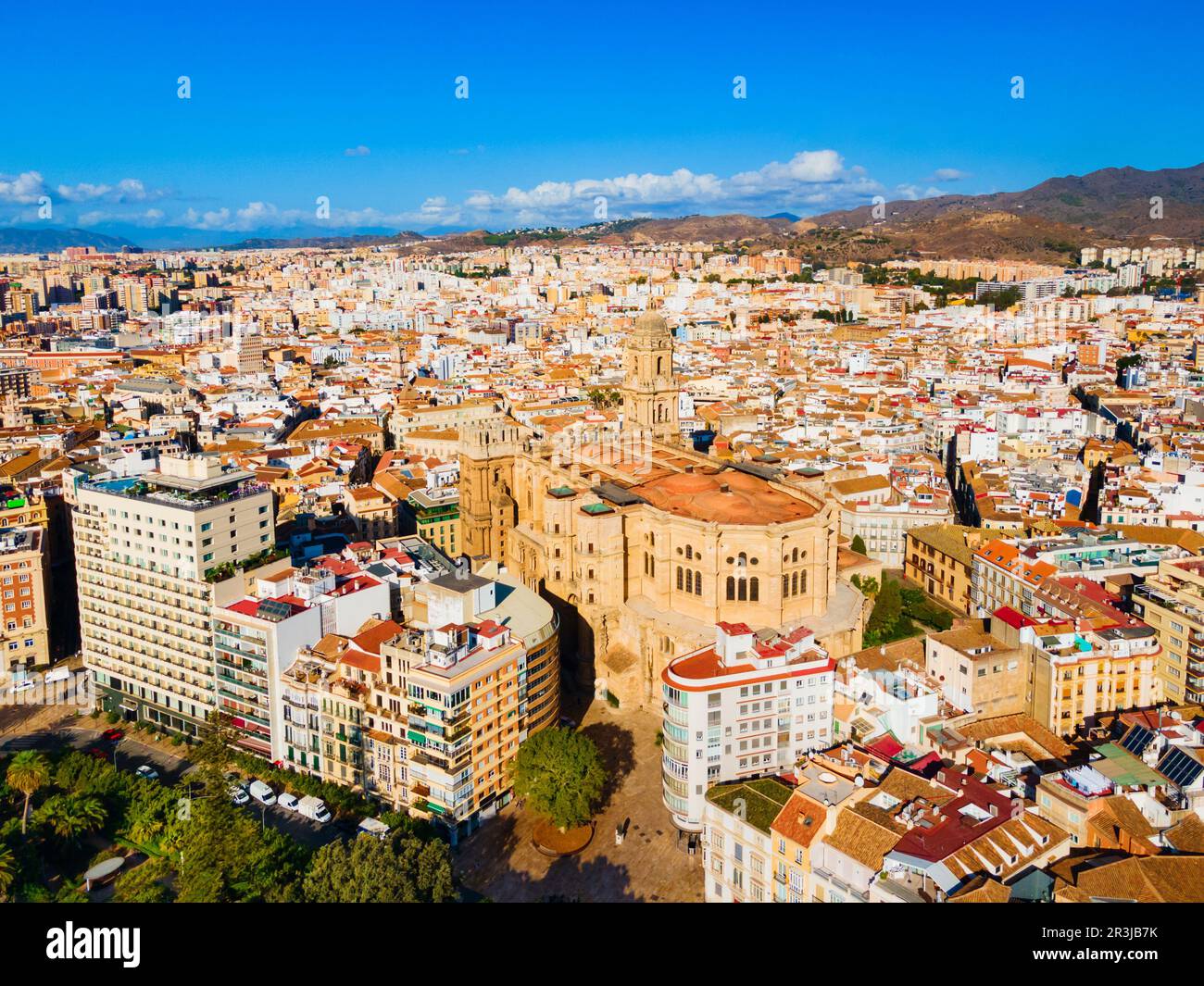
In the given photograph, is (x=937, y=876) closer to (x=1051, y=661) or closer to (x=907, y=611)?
(x=1051, y=661)

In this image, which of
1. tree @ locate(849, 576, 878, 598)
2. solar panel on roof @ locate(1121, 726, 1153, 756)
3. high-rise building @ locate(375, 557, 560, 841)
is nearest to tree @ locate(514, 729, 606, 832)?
high-rise building @ locate(375, 557, 560, 841)

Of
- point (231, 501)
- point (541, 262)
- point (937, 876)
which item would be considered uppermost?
point (541, 262)

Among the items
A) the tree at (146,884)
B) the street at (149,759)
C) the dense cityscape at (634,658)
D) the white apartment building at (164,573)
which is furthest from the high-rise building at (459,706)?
the white apartment building at (164,573)

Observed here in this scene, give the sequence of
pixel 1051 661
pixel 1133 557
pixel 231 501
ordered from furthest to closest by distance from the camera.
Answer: pixel 1133 557
pixel 231 501
pixel 1051 661

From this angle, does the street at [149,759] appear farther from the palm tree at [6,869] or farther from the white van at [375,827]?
the palm tree at [6,869]

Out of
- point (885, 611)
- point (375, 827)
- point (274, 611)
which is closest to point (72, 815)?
point (274, 611)

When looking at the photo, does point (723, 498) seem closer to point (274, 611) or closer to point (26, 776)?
point (274, 611)
